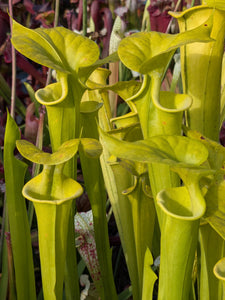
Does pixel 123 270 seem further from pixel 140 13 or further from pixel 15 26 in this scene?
pixel 140 13

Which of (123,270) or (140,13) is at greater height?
(140,13)

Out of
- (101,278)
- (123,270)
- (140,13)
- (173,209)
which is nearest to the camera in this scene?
(173,209)

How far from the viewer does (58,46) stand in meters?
0.54

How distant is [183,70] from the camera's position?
0.61 m

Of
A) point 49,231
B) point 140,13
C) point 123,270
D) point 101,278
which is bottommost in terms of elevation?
point 123,270

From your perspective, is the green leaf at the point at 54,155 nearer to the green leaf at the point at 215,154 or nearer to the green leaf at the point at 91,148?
the green leaf at the point at 91,148

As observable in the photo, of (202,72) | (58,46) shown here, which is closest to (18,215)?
(58,46)

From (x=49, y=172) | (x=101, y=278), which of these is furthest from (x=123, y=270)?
(x=49, y=172)

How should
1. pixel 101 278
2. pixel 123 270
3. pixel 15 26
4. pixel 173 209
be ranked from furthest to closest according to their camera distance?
1. pixel 123 270
2. pixel 101 278
3. pixel 15 26
4. pixel 173 209

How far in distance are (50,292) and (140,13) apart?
1959 millimetres

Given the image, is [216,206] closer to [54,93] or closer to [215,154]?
[215,154]

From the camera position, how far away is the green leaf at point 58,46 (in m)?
0.49

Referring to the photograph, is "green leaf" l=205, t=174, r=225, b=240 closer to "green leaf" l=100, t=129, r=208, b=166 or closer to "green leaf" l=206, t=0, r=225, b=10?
"green leaf" l=100, t=129, r=208, b=166

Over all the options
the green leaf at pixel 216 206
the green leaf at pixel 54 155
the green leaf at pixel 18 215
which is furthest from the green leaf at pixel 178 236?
the green leaf at pixel 18 215
